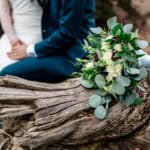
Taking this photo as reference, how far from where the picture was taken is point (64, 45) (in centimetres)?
454

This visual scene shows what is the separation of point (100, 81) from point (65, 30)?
42 centimetres

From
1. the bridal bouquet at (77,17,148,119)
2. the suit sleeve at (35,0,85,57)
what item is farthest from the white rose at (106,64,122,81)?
the suit sleeve at (35,0,85,57)

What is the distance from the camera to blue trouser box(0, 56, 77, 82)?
4.52 m

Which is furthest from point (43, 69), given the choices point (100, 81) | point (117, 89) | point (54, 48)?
point (117, 89)

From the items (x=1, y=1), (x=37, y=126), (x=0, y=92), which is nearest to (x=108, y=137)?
(x=37, y=126)

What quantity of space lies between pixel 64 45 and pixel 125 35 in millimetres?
486

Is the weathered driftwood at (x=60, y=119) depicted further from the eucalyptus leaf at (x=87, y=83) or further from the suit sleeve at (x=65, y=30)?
the suit sleeve at (x=65, y=30)

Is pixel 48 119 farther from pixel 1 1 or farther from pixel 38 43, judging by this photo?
pixel 1 1

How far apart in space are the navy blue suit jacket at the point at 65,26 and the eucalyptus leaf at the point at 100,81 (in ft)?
1.18

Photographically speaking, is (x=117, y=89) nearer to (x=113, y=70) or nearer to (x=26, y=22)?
(x=113, y=70)

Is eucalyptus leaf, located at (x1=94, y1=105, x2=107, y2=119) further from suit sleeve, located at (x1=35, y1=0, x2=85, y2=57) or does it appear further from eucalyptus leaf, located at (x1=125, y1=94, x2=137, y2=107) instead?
suit sleeve, located at (x1=35, y1=0, x2=85, y2=57)

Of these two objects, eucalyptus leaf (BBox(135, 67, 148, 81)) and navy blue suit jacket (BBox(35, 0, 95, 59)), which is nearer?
eucalyptus leaf (BBox(135, 67, 148, 81))

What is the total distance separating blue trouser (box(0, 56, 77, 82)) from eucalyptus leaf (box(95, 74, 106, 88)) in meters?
0.36

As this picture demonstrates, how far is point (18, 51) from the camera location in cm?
464
